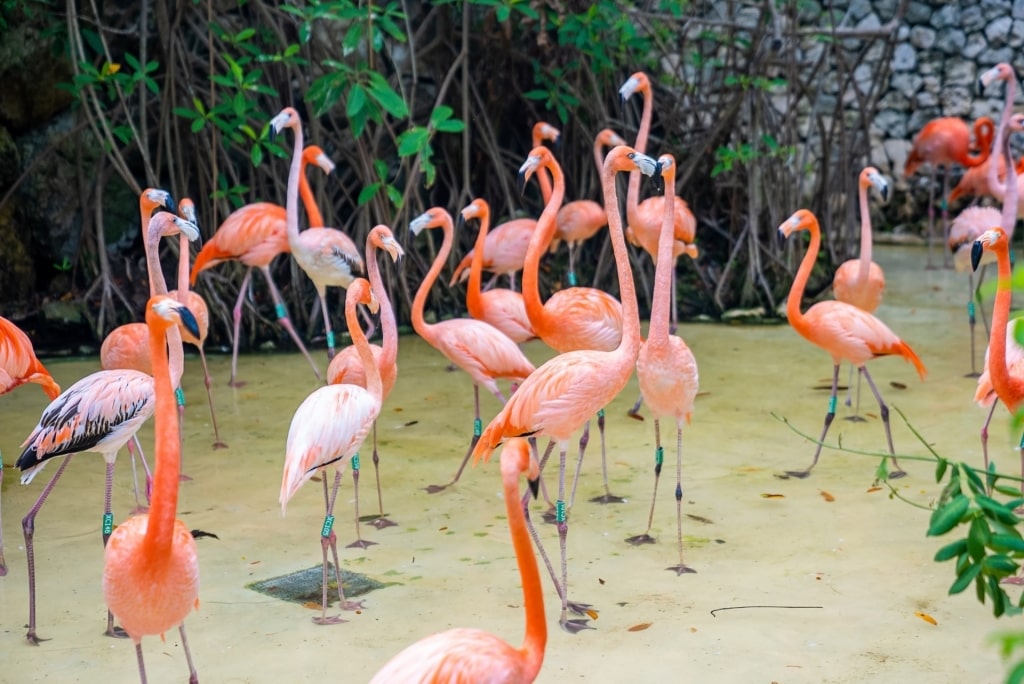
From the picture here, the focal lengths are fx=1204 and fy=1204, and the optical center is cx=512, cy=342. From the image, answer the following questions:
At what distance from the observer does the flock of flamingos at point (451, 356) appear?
3.01 metres

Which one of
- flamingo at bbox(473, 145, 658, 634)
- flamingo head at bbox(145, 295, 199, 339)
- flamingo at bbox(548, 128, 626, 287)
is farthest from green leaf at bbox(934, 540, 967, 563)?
flamingo at bbox(548, 128, 626, 287)

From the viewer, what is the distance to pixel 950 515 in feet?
5.70

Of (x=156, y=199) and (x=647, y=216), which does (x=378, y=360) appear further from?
(x=647, y=216)

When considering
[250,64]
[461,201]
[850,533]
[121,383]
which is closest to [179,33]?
[250,64]

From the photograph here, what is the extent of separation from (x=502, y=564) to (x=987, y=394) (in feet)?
6.46

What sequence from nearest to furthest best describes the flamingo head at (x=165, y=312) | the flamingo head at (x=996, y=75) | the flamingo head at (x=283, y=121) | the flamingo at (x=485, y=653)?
the flamingo at (x=485, y=653) < the flamingo head at (x=165, y=312) < the flamingo head at (x=283, y=121) < the flamingo head at (x=996, y=75)

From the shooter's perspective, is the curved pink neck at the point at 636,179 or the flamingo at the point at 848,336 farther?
the curved pink neck at the point at 636,179

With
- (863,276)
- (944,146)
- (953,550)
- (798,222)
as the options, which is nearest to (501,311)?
(798,222)

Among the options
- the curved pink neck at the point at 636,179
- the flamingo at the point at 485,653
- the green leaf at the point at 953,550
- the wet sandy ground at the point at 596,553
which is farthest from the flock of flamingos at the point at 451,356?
the curved pink neck at the point at 636,179

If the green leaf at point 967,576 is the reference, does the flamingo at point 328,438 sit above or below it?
below

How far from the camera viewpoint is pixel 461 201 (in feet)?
27.1

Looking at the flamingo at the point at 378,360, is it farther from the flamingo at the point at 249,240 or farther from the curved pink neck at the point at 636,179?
the curved pink neck at the point at 636,179

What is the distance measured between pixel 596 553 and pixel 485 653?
2.02m

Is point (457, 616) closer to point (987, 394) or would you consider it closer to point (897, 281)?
point (987, 394)
